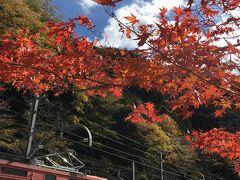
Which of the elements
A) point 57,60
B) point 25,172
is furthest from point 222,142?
point 25,172

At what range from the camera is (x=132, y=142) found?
25109mm

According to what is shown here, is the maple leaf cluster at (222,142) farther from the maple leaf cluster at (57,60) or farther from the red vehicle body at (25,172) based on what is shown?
the red vehicle body at (25,172)

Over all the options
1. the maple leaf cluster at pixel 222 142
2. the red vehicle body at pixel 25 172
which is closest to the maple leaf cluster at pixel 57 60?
the maple leaf cluster at pixel 222 142

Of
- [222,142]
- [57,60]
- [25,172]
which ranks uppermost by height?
[57,60]

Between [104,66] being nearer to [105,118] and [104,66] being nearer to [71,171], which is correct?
[71,171]

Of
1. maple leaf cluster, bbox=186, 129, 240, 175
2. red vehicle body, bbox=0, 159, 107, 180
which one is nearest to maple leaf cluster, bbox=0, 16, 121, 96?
maple leaf cluster, bbox=186, 129, 240, 175

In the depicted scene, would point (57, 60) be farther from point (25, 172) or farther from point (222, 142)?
point (25, 172)

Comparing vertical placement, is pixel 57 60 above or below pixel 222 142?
above

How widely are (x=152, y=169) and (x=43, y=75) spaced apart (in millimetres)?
18378

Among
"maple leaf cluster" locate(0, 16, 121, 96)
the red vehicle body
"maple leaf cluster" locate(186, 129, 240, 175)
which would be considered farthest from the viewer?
the red vehicle body

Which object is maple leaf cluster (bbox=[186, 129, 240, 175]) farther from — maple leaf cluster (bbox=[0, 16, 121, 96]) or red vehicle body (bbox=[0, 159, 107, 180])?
red vehicle body (bbox=[0, 159, 107, 180])

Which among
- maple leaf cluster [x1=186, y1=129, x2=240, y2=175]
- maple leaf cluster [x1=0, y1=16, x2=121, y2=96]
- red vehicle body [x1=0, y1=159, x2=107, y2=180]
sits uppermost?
maple leaf cluster [x1=0, y1=16, x2=121, y2=96]

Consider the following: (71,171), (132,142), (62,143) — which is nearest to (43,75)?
(71,171)

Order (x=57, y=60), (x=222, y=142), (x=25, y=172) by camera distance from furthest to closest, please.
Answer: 1. (x=25, y=172)
2. (x=222, y=142)
3. (x=57, y=60)
